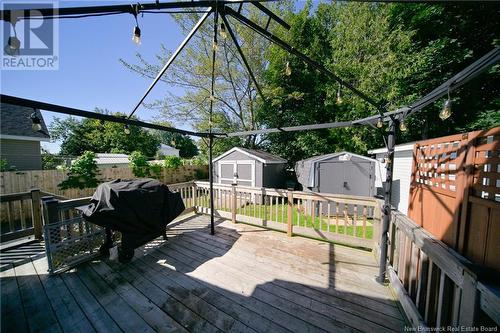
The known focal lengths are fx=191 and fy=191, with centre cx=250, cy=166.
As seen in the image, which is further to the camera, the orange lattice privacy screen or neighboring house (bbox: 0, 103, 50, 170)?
neighboring house (bbox: 0, 103, 50, 170)

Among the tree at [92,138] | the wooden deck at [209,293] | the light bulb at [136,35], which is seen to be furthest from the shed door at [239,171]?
the tree at [92,138]

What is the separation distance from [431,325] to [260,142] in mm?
13240

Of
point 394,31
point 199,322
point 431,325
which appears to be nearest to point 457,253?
point 431,325

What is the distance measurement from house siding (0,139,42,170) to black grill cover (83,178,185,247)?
888 centimetres

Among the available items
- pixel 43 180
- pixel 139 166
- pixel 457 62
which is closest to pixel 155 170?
pixel 139 166

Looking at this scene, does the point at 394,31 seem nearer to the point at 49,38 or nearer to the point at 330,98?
the point at 330,98

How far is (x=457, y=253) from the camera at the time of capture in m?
1.56

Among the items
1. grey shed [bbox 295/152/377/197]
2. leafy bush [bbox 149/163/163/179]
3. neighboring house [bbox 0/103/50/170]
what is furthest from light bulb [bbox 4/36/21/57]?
leafy bush [bbox 149/163/163/179]

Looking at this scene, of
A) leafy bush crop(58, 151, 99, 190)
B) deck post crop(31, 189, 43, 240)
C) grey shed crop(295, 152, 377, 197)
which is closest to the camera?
deck post crop(31, 189, 43, 240)

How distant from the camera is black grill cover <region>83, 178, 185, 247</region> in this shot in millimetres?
2799

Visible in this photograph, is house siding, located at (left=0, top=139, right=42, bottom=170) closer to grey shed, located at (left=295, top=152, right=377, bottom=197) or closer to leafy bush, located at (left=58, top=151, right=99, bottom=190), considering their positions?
leafy bush, located at (left=58, top=151, right=99, bottom=190)

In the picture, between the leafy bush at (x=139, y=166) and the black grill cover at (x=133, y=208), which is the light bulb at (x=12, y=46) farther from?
the leafy bush at (x=139, y=166)

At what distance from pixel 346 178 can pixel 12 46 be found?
794cm

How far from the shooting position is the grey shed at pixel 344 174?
6949mm
